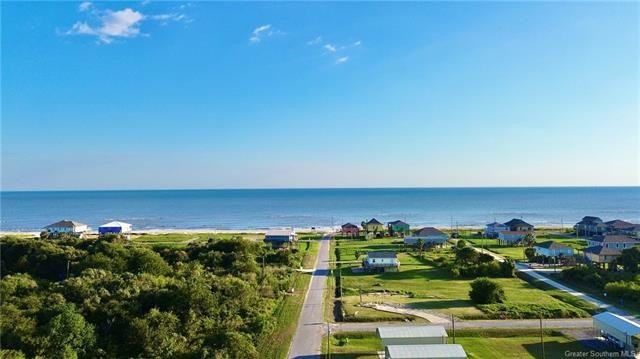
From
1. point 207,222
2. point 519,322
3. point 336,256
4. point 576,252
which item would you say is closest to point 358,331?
point 519,322

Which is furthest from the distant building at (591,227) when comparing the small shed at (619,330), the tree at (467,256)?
the small shed at (619,330)

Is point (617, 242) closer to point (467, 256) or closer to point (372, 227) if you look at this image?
point (467, 256)

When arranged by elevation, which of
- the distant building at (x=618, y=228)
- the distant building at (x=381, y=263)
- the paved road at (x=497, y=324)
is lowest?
the paved road at (x=497, y=324)

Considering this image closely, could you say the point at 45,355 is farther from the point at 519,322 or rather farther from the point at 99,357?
the point at 519,322

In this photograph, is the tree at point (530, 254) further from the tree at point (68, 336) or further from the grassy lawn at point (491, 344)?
the tree at point (68, 336)

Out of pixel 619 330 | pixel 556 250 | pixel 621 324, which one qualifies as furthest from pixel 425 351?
pixel 556 250

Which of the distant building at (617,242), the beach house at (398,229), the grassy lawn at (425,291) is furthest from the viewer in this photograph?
the beach house at (398,229)

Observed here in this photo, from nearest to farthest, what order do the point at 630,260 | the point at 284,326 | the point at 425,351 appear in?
1. the point at 425,351
2. the point at 284,326
3. the point at 630,260
